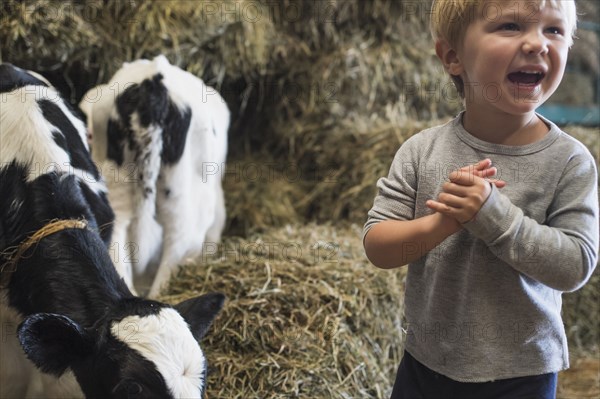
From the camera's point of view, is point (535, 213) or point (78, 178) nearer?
point (535, 213)

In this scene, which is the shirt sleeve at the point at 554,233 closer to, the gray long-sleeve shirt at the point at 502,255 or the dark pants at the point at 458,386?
the gray long-sleeve shirt at the point at 502,255

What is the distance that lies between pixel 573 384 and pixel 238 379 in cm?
178

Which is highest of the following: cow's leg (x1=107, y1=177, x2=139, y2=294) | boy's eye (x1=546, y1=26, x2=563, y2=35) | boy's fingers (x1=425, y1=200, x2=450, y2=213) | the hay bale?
boy's eye (x1=546, y1=26, x2=563, y2=35)

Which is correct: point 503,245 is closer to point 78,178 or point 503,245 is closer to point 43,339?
point 43,339

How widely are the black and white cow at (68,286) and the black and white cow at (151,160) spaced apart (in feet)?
0.96

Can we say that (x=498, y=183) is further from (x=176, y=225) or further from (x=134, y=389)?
(x=176, y=225)

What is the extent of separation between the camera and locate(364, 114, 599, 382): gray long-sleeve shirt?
1.68m

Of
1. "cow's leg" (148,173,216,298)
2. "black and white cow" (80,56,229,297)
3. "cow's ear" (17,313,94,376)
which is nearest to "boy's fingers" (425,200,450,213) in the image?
"cow's ear" (17,313,94,376)

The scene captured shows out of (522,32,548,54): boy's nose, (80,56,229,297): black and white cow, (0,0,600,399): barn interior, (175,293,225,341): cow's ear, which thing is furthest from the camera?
(80,56,229,297): black and white cow

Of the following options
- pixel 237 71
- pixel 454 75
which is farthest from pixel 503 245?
pixel 237 71

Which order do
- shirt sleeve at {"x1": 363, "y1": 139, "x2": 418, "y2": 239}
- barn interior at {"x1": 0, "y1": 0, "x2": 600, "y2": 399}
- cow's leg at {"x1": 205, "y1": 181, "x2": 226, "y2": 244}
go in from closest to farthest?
shirt sleeve at {"x1": 363, "y1": 139, "x2": 418, "y2": 239} < barn interior at {"x1": 0, "y1": 0, "x2": 600, "y2": 399} < cow's leg at {"x1": 205, "y1": 181, "x2": 226, "y2": 244}

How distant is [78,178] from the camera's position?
106 inches

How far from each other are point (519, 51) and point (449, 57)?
0.25 m

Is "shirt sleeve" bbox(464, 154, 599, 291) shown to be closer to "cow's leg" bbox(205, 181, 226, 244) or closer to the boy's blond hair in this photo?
the boy's blond hair
